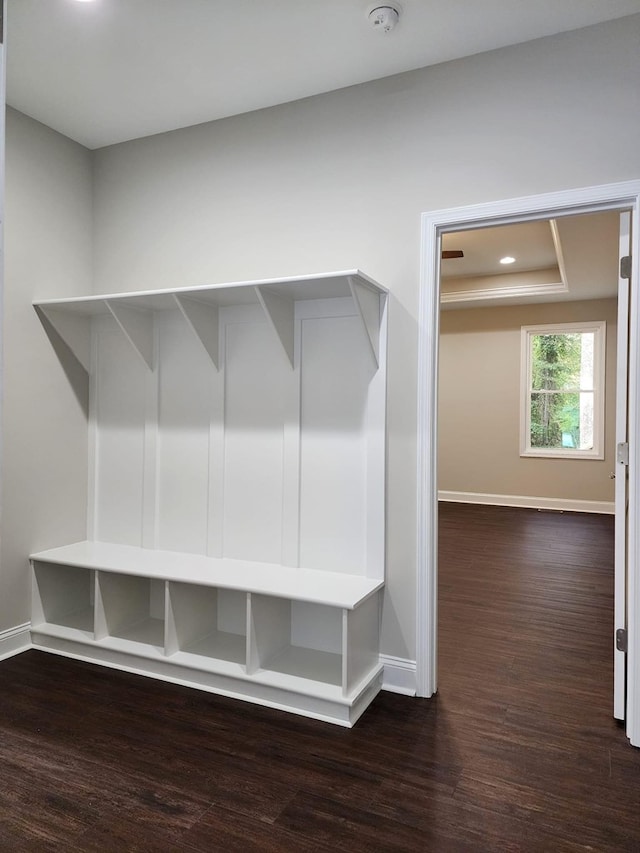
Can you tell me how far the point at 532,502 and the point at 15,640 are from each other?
248 inches

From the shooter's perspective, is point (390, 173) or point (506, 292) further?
point (506, 292)

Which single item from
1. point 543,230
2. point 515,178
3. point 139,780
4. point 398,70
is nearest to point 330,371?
point 515,178

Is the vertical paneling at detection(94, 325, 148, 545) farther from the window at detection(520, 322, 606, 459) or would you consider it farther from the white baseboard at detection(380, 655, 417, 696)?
the window at detection(520, 322, 606, 459)

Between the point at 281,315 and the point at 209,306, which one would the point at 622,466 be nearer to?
the point at 281,315

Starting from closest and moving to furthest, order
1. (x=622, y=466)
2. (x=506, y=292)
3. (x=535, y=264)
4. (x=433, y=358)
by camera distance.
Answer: (x=622, y=466) < (x=433, y=358) < (x=535, y=264) < (x=506, y=292)

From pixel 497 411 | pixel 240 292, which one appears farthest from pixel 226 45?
pixel 497 411

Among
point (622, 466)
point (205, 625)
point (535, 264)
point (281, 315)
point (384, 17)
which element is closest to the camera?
point (384, 17)

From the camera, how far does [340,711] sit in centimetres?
234

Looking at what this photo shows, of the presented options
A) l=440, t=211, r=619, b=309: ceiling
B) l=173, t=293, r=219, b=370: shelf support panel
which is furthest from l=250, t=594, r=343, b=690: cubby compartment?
l=440, t=211, r=619, b=309: ceiling

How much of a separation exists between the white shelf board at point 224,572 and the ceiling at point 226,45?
2.27m

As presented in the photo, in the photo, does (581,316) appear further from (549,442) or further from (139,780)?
(139,780)

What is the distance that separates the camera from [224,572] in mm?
2744

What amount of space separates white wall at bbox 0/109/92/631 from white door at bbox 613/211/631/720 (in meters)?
2.78

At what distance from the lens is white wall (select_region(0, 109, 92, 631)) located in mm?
2986
